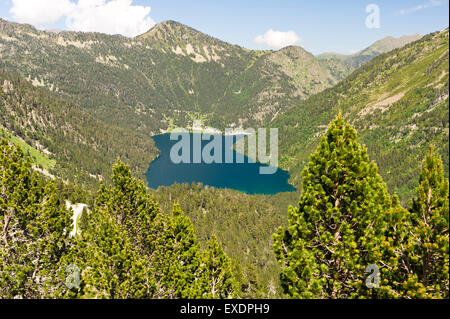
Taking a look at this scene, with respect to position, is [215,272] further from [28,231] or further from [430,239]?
[430,239]

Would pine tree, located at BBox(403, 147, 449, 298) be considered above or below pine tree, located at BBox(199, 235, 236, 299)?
above

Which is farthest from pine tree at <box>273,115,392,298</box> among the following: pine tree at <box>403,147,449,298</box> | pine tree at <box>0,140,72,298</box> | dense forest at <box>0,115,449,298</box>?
pine tree at <box>0,140,72,298</box>

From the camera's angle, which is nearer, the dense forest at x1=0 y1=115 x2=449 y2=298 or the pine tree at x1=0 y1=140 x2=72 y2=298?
the dense forest at x1=0 y1=115 x2=449 y2=298

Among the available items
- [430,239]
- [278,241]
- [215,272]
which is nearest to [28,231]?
[215,272]

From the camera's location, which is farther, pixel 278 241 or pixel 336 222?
→ pixel 278 241

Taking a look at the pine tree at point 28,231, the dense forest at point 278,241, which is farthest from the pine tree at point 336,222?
the pine tree at point 28,231

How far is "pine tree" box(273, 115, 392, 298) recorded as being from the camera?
17.3 meters

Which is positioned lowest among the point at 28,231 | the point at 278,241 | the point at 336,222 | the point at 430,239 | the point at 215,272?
the point at 215,272

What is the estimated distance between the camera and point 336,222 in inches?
709

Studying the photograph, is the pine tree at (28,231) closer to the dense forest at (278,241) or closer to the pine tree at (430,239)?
the dense forest at (278,241)

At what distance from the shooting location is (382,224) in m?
17.3

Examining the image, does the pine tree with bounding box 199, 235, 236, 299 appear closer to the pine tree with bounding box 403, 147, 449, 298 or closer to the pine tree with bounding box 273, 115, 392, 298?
the pine tree with bounding box 273, 115, 392, 298

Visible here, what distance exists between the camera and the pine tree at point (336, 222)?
17.3 meters
